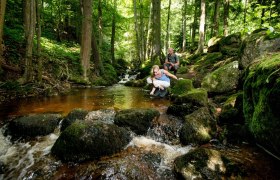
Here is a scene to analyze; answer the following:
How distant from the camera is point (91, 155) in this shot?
4867 mm

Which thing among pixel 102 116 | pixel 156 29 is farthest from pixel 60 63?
pixel 102 116

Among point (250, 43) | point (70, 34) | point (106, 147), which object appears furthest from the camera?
point (70, 34)

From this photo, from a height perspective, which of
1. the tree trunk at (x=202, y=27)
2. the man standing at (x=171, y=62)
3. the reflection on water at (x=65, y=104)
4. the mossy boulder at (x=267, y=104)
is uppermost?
the tree trunk at (x=202, y=27)

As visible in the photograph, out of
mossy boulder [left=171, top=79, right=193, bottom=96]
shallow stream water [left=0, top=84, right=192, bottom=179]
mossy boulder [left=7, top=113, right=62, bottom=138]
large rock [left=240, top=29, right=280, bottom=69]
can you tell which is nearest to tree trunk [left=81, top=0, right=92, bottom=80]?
mossy boulder [left=171, top=79, right=193, bottom=96]

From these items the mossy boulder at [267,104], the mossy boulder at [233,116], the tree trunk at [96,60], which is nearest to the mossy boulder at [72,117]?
the mossy boulder at [233,116]

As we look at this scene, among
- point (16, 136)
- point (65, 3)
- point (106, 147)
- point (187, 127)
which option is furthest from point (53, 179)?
point (65, 3)

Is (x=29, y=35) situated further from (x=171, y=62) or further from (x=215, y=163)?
(x=215, y=163)

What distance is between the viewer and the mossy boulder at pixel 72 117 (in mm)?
6254

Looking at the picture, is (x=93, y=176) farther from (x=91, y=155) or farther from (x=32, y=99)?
(x=32, y=99)

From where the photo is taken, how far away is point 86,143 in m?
4.89

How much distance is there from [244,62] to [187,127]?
4.46 m

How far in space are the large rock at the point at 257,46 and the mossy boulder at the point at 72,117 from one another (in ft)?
19.4

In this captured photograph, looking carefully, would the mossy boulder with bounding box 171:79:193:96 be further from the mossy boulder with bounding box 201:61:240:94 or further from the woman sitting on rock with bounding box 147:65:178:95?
the mossy boulder with bounding box 201:61:240:94

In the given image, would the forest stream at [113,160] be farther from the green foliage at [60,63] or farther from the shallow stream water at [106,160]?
the green foliage at [60,63]
